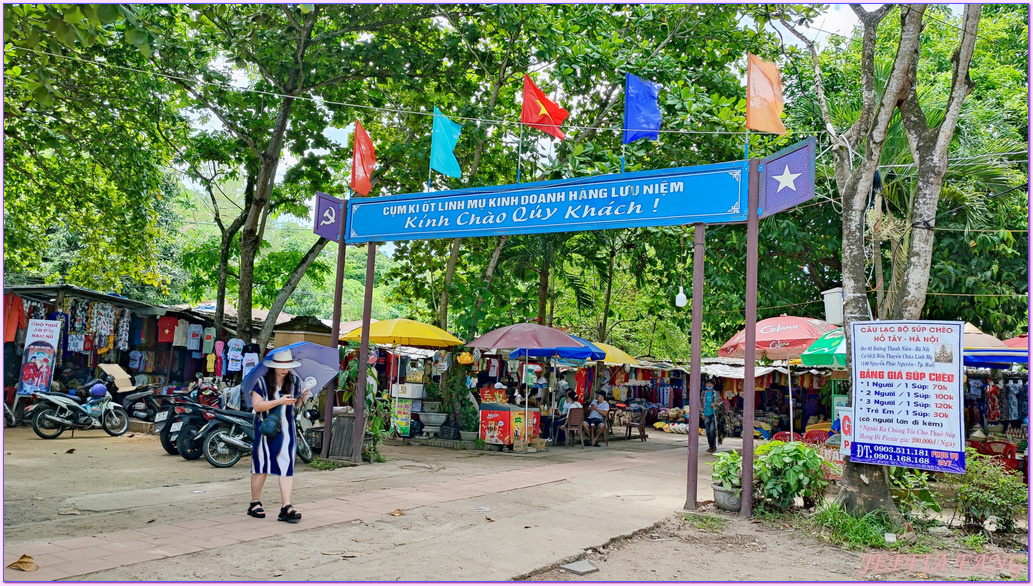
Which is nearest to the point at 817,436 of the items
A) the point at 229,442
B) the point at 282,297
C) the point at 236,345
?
the point at 229,442

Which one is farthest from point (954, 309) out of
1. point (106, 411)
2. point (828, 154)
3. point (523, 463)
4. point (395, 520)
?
point (106, 411)

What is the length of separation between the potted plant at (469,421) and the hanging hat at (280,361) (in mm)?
7015

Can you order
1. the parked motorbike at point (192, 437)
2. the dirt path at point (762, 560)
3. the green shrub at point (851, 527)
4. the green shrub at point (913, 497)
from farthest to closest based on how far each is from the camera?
the parked motorbike at point (192, 437) → the green shrub at point (913, 497) → the green shrub at point (851, 527) → the dirt path at point (762, 560)

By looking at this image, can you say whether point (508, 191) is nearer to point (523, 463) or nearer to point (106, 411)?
point (523, 463)

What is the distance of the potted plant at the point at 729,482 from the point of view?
6.86m

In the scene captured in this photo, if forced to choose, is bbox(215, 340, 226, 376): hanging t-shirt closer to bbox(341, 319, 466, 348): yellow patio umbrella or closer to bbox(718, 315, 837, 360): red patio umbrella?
bbox(341, 319, 466, 348): yellow patio umbrella

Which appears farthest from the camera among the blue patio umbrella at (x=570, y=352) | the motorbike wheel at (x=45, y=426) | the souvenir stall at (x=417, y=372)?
the blue patio umbrella at (x=570, y=352)

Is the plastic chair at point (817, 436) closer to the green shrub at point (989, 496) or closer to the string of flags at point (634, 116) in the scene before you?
the green shrub at point (989, 496)

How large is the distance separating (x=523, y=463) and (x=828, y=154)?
7.52m

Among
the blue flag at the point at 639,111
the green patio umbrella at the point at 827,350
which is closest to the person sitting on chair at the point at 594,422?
the green patio umbrella at the point at 827,350

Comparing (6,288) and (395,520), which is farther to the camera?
(6,288)

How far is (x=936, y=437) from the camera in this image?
19.0 feet

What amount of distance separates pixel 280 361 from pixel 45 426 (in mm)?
7626

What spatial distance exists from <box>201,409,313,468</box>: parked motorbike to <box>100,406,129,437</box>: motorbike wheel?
399cm
